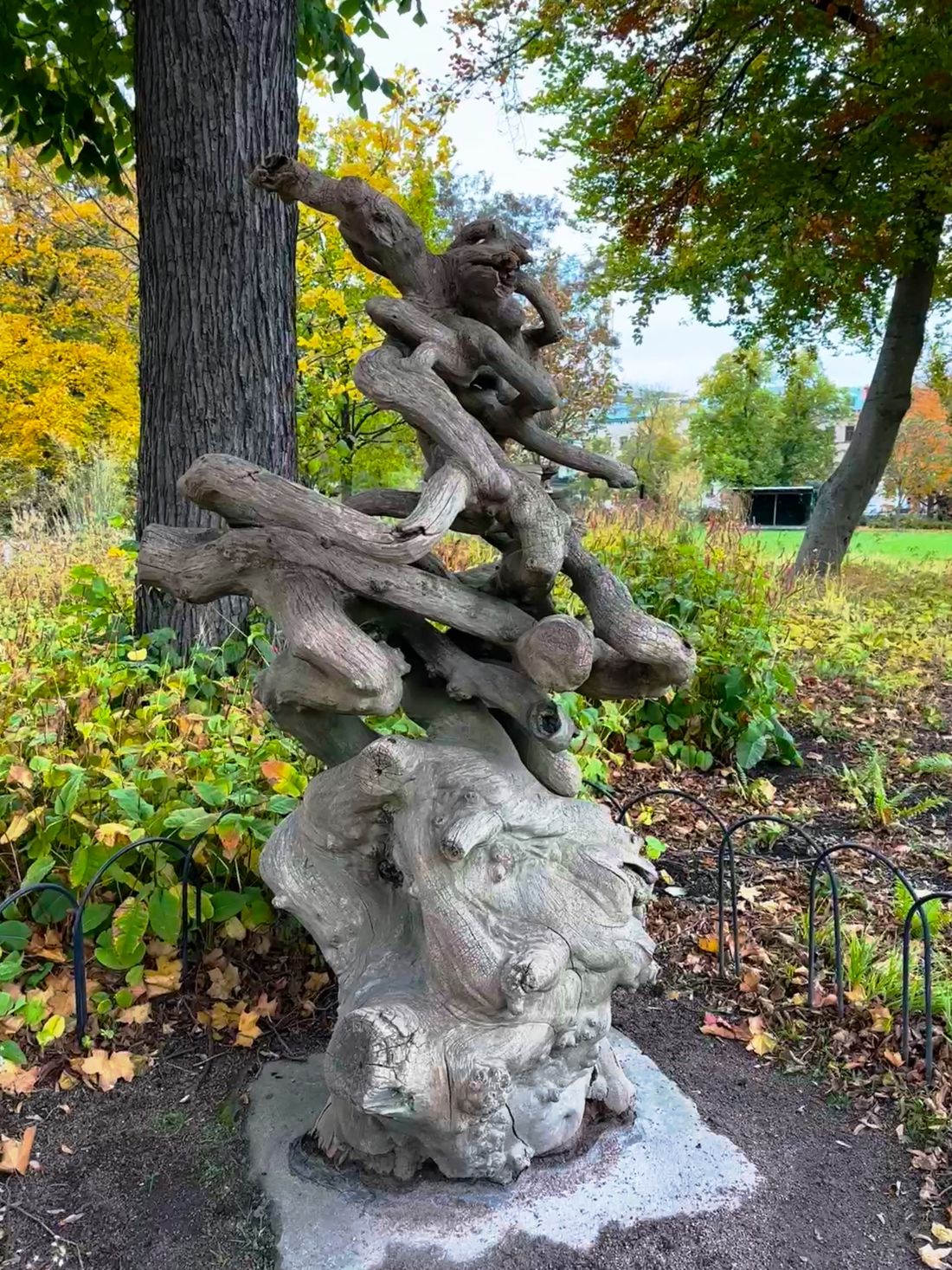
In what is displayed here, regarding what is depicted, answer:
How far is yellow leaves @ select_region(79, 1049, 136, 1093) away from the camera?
221cm

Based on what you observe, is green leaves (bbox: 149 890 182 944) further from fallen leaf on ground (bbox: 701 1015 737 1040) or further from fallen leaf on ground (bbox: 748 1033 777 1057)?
fallen leaf on ground (bbox: 748 1033 777 1057)

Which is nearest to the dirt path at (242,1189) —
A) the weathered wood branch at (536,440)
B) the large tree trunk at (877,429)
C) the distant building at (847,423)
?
the weathered wood branch at (536,440)

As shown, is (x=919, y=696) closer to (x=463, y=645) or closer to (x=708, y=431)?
(x=463, y=645)

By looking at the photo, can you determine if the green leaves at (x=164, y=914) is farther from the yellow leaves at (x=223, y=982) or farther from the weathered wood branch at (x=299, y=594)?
the weathered wood branch at (x=299, y=594)

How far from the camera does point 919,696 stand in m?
6.25

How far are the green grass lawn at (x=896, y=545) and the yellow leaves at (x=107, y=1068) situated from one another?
7.15 metres

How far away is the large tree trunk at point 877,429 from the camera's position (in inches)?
372

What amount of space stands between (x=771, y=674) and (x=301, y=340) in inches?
189

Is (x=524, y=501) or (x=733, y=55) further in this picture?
(x=733, y=55)

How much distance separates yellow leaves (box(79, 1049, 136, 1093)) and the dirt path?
31 mm

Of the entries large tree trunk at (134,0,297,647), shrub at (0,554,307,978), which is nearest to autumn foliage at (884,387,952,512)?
large tree trunk at (134,0,297,647)

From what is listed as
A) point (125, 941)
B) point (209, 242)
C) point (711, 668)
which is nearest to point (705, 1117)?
point (125, 941)

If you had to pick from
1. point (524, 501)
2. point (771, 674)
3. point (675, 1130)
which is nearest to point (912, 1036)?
point (675, 1130)

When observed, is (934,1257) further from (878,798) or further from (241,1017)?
(878,798)
